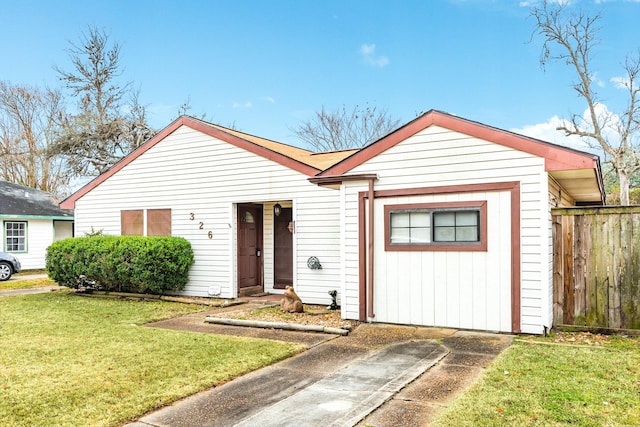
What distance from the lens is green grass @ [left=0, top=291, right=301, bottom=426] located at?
3.87 m

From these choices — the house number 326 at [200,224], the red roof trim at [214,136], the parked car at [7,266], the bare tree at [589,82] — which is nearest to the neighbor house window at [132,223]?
the red roof trim at [214,136]

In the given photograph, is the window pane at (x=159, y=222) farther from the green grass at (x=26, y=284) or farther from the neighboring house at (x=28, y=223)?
the neighboring house at (x=28, y=223)

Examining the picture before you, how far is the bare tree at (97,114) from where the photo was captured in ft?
73.6

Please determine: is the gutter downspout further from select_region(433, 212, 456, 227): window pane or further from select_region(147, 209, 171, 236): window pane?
select_region(147, 209, 171, 236): window pane

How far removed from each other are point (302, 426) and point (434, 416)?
1.04 meters

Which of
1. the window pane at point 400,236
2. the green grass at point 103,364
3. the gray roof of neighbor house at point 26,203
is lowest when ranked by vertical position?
the green grass at point 103,364

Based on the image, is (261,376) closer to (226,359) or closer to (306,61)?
(226,359)

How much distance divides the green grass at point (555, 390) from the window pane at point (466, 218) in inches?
74.8

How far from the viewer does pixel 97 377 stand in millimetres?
4684

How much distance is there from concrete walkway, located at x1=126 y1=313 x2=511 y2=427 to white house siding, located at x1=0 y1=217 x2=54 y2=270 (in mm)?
16553

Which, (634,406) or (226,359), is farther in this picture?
(226,359)

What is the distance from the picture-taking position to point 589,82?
22.3 m

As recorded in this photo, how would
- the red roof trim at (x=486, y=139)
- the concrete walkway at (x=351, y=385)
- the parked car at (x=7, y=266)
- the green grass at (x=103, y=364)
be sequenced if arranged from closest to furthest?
the concrete walkway at (x=351, y=385) < the green grass at (x=103, y=364) < the red roof trim at (x=486, y=139) < the parked car at (x=7, y=266)

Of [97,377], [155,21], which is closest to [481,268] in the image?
[97,377]
